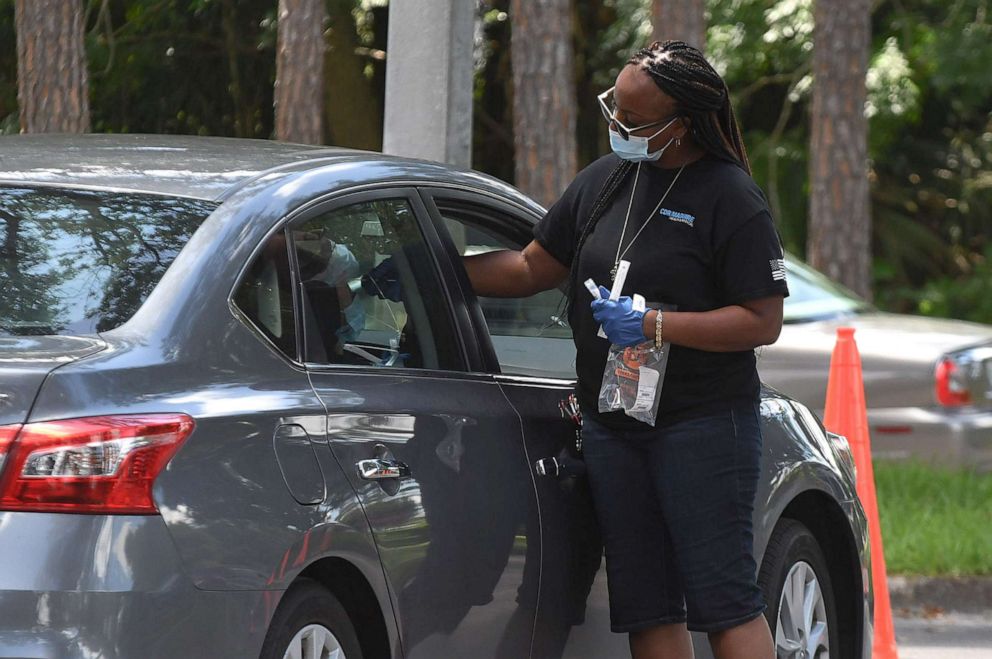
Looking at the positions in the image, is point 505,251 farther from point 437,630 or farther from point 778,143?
point 778,143

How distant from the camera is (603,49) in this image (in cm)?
1855

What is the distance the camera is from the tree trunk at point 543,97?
1297cm

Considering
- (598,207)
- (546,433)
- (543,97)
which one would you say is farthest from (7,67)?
(546,433)

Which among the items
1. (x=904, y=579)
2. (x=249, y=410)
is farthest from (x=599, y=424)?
(x=904, y=579)

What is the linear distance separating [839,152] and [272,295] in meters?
11.6

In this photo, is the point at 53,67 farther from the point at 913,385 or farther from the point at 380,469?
the point at 380,469

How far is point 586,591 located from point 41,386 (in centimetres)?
167

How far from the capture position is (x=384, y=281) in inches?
151

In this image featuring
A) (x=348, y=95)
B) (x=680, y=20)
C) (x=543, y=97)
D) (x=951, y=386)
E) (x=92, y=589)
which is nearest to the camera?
(x=92, y=589)

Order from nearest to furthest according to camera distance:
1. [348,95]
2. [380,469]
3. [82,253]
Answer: [82,253] < [380,469] < [348,95]

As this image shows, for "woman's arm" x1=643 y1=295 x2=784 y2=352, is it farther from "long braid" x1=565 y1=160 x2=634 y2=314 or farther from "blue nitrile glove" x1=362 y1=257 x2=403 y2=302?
"blue nitrile glove" x1=362 y1=257 x2=403 y2=302

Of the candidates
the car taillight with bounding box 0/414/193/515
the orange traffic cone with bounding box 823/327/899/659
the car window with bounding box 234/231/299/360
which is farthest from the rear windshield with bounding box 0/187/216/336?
the orange traffic cone with bounding box 823/327/899/659

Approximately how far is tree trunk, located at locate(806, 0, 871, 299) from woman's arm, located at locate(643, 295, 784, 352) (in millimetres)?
10518

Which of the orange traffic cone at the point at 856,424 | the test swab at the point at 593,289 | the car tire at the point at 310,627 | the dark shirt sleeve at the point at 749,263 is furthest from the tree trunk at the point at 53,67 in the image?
the car tire at the point at 310,627
